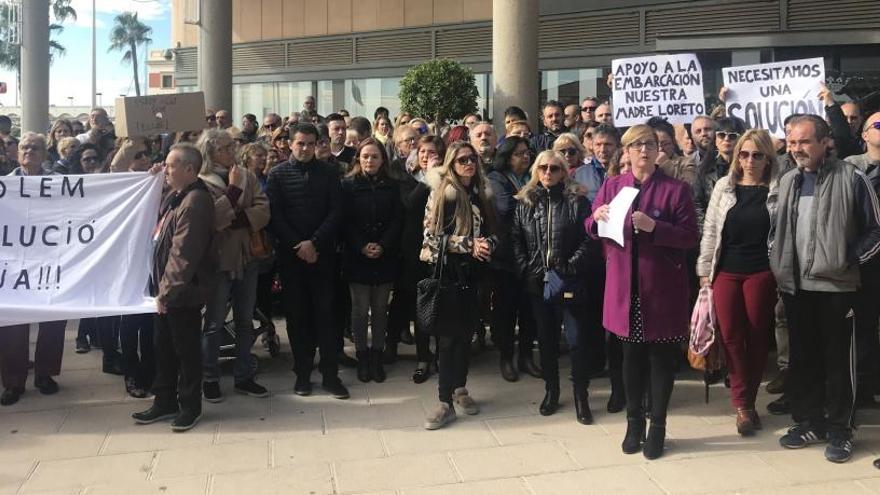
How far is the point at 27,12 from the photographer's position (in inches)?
677

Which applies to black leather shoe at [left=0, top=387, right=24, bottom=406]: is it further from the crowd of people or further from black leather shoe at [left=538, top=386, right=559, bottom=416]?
black leather shoe at [left=538, top=386, right=559, bottom=416]

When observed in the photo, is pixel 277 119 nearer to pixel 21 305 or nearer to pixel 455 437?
pixel 21 305

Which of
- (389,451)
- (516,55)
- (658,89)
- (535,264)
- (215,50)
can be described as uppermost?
(215,50)

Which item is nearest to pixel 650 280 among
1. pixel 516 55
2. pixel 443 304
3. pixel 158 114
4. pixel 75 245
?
pixel 443 304

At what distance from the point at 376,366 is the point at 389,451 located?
1615 millimetres

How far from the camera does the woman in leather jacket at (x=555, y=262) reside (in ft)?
17.8

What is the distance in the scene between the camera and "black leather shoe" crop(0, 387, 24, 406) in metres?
5.88

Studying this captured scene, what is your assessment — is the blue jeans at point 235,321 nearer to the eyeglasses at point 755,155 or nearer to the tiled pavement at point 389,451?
the tiled pavement at point 389,451

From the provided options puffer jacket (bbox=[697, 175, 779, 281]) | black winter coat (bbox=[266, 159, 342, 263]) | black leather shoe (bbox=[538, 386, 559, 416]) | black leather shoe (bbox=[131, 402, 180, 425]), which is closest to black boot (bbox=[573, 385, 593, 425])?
black leather shoe (bbox=[538, 386, 559, 416])

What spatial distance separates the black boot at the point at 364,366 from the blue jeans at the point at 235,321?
0.92m

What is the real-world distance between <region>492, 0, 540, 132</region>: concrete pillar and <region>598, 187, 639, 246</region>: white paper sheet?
22.6ft

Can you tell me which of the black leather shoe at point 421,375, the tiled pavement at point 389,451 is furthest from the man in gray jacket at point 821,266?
the black leather shoe at point 421,375

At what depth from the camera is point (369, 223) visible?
6367 millimetres

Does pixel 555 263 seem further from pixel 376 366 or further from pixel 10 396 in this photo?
pixel 10 396
